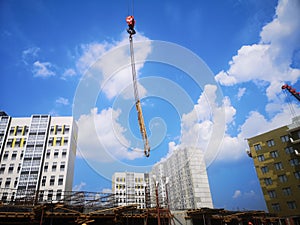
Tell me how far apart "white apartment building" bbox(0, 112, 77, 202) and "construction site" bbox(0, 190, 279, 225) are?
3553 cm

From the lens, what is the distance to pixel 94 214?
1867 cm

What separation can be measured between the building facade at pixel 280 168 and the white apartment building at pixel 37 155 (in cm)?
4813

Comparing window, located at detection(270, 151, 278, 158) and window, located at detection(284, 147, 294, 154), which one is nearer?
window, located at detection(284, 147, 294, 154)

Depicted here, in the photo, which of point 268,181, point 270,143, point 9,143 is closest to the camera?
point 268,181

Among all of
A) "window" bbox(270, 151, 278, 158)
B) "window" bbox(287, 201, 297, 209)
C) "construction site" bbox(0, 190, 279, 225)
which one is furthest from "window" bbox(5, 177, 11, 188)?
"window" bbox(287, 201, 297, 209)

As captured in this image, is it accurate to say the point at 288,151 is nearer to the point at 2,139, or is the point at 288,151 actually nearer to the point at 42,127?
the point at 42,127

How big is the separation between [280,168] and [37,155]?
197 feet

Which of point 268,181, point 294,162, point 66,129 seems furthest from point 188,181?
point 294,162

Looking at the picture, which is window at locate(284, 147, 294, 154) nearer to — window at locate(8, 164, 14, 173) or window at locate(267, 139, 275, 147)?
window at locate(267, 139, 275, 147)

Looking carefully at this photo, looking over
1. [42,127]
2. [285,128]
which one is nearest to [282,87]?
[285,128]

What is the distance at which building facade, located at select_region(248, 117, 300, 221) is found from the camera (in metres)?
36.3

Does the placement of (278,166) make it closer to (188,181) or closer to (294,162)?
(294,162)

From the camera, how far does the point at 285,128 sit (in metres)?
40.1

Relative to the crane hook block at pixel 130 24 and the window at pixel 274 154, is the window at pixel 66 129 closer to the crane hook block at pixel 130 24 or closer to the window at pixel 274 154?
the crane hook block at pixel 130 24
